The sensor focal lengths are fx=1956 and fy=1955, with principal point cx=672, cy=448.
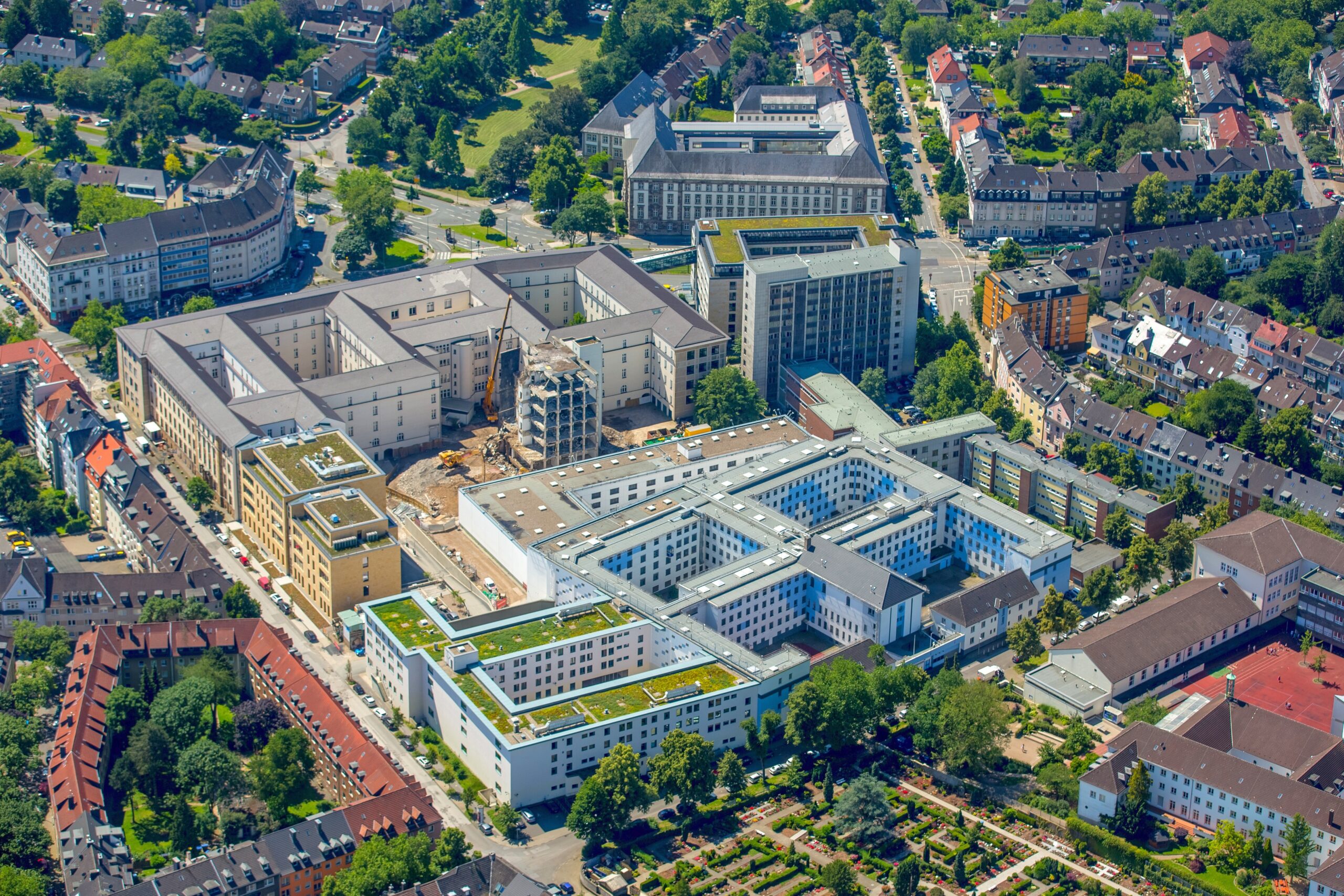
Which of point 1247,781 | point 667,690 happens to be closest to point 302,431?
point 667,690

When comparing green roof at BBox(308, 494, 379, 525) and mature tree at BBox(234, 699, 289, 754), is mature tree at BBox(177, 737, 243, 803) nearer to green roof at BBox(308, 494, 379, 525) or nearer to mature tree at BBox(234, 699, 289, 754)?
mature tree at BBox(234, 699, 289, 754)

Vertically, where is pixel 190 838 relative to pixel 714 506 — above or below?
below

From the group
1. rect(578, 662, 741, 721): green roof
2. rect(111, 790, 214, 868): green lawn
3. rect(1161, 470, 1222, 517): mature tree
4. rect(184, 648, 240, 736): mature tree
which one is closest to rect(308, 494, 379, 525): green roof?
rect(184, 648, 240, 736): mature tree

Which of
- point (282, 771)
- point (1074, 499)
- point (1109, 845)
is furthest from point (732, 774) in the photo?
point (1074, 499)

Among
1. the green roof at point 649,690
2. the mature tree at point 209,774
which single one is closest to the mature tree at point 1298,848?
the green roof at point 649,690

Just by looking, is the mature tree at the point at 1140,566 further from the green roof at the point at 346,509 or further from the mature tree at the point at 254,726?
the mature tree at the point at 254,726

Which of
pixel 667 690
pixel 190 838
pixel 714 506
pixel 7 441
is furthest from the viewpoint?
pixel 7 441

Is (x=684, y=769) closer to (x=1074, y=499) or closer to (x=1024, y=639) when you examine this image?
(x=1024, y=639)

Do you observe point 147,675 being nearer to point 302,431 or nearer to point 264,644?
point 264,644
